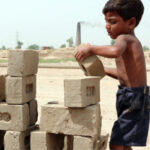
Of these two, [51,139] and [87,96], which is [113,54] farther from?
[51,139]

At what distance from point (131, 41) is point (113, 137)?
1.13m

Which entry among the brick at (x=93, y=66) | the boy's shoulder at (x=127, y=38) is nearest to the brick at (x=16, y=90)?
the brick at (x=93, y=66)

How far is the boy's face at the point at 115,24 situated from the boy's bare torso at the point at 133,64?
14 centimetres

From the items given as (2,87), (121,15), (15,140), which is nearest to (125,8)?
(121,15)

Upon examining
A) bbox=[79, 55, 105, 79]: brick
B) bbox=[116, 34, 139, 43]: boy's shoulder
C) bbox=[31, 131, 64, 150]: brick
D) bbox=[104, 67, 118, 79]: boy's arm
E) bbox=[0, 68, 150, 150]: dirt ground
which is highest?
bbox=[116, 34, 139, 43]: boy's shoulder

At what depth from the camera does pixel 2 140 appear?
4.83 metres

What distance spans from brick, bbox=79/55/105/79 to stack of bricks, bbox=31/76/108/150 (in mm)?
100

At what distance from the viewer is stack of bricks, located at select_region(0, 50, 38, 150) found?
4.21 m

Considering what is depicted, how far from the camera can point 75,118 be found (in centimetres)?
394

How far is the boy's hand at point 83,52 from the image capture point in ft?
12.4

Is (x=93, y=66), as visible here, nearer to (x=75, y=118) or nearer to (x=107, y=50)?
(x=107, y=50)

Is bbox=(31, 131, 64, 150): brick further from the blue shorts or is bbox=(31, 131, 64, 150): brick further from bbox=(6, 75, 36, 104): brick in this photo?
the blue shorts

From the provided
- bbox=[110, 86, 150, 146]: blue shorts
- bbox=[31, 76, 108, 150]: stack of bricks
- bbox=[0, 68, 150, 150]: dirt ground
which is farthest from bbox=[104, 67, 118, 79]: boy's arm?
bbox=[0, 68, 150, 150]: dirt ground

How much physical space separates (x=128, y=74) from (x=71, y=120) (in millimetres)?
848
